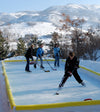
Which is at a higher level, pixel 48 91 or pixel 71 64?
pixel 71 64

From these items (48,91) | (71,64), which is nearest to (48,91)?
(48,91)

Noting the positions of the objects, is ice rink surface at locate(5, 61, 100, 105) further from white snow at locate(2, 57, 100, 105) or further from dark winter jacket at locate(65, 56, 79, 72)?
dark winter jacket at locate(65, 56, 79, 72)

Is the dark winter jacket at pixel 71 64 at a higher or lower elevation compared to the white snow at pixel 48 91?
higher

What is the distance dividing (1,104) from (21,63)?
8.64 metres

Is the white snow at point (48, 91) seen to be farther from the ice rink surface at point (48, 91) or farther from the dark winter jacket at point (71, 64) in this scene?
the dark winter jacket at point (71, 64)

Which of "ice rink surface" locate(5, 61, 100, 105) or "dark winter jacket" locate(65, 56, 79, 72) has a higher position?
"dark winter jacket" locate(65, 56, 79, 72)

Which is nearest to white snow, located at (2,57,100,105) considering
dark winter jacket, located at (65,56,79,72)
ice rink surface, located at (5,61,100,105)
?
ice rink surface, located at (5,61,100,105)

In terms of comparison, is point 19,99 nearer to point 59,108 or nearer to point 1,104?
point 1,104

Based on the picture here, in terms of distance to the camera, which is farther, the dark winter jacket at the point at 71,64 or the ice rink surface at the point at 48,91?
the dark winter jacket at the point at 71,64

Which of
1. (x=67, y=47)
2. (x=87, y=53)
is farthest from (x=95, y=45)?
(x=67, y=47)

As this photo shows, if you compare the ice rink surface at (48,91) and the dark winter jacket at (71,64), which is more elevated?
the dark winter jacket at (71,64)

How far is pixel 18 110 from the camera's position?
155 inches

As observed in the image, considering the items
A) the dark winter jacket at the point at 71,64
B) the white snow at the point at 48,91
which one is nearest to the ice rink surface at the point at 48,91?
the white snow at the point at 48,91

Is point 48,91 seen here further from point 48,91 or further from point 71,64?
point 71,64
